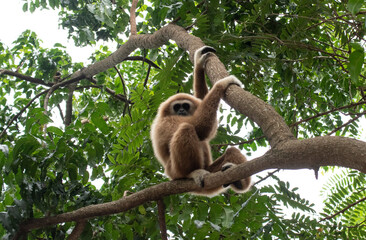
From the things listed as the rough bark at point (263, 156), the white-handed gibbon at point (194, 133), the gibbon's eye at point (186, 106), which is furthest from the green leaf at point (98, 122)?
the gibbon's eye at point (186, 106)

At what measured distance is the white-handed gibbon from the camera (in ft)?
11.4

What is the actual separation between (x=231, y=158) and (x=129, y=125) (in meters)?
1.29

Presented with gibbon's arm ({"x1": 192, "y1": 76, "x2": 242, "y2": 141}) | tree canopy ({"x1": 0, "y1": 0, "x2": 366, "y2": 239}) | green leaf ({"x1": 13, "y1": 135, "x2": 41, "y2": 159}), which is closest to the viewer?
tree canopy ({"x1": 0, "y1": 0, "x2": 366, "y2": 239})

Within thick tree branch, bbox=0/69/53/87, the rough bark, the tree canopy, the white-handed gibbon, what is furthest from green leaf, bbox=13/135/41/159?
thick tree branch, bbox=0/69/53/87

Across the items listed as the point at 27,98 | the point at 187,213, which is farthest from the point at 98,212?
the point at 27,98

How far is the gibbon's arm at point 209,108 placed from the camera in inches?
121

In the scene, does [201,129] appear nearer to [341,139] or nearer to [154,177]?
[154,177]

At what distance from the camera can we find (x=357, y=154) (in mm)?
1491

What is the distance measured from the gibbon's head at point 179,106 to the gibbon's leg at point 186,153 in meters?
0.74

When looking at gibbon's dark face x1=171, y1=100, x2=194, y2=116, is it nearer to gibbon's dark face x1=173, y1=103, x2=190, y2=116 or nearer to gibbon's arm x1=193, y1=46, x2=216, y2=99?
gibbon's dark face x1=173, y1=103, x2=190, y2=116

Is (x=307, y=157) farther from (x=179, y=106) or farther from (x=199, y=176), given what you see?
(x=179, y=106)

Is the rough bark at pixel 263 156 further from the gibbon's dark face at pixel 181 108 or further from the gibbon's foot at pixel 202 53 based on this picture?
the gibbon's dark face at pixel 181 108

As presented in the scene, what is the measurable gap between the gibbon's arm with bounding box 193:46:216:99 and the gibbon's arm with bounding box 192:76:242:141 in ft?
1.66

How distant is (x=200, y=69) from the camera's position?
160 inches
